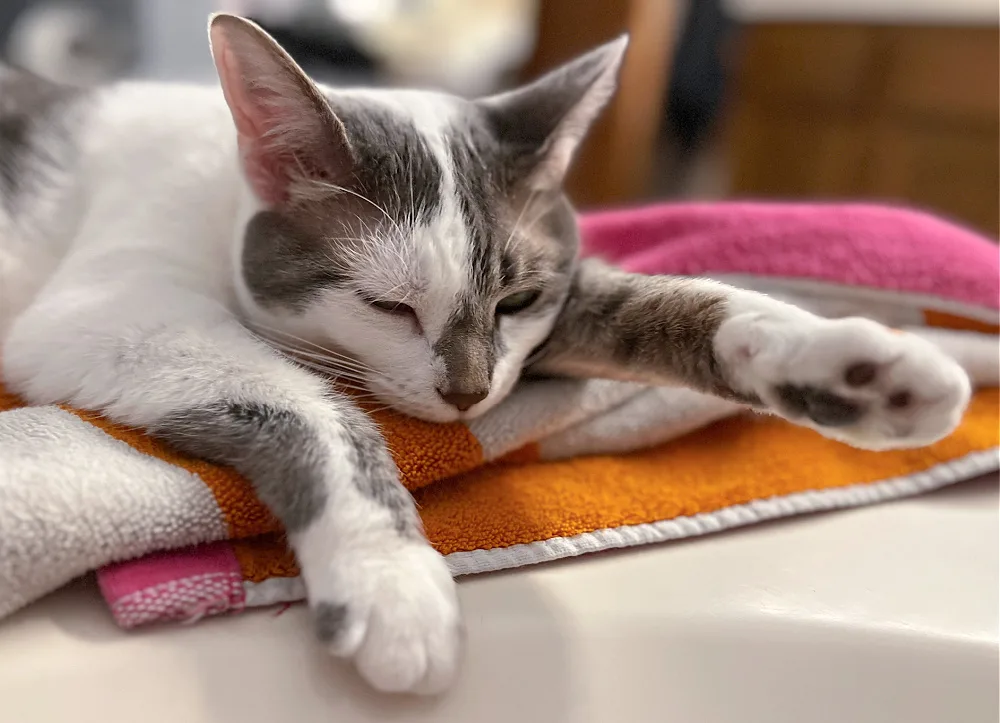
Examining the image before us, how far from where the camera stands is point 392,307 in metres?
0.78

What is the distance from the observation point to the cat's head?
75 centimetres

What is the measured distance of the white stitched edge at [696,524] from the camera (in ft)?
2.12

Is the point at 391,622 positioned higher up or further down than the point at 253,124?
further down

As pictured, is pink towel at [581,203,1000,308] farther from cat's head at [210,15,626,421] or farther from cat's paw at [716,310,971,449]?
cat's paw at [716,310,971,449]

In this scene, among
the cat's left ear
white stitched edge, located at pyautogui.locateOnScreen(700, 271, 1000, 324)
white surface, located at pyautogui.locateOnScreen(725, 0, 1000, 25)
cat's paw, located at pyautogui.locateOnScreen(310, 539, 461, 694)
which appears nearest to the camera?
cat's paw, located at pyautogui.locateOnScreen(310, 539, 461, 694)

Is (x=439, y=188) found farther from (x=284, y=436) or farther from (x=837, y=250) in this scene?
(x=837, y=250)

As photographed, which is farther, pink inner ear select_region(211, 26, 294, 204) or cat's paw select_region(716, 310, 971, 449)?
pink inner ear select_region(211, 26, 294, 204)

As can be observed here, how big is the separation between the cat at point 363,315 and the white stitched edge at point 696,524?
59mm

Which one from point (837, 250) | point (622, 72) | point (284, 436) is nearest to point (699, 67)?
point (622, 72)

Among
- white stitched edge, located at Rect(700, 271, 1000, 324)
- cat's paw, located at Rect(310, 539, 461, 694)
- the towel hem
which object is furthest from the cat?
white stitched edge, located at Rect(700, 271, 1000, 324)

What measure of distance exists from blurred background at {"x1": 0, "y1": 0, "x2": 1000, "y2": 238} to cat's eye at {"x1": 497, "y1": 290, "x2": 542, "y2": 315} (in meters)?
1.25

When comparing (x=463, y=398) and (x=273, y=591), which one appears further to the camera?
(x=463, y=398)

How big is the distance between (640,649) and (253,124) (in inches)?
24.7

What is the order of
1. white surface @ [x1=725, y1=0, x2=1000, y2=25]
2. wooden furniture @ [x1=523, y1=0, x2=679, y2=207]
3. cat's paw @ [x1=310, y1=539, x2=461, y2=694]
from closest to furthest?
cat's paw @ [x1=310, y1=539, x2=461, y2=694] → wooden furniture @ [x1=523, y1=0, x2=679, y2=207] → white surface @ [x1=725, y1=0, x2=1000, y2=25]
